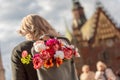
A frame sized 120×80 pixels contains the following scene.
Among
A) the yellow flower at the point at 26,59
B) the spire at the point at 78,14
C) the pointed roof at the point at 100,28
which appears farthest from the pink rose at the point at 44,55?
the spire at the point at 78,14

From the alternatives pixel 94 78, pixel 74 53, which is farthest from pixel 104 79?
pixel 74 53

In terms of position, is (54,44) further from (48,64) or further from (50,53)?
(48,64)

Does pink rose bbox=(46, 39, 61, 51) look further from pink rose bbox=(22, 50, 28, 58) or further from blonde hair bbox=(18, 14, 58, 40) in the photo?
pink rose bbox=(22, 50, 28, 58)

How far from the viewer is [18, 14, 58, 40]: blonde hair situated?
434cm

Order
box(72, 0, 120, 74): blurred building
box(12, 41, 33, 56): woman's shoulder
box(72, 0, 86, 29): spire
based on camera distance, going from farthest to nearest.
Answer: box(72, 0, 86, 29): spire
box(72, 0, 120, 74): blurred building
box(12, 41, 33, 56): woman's shoulder

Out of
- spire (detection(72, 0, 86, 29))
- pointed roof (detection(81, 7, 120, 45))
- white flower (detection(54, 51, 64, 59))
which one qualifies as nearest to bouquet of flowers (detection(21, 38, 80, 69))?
white flower (detection(54, 51, 64, 59))

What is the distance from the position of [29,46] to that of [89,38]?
191ft

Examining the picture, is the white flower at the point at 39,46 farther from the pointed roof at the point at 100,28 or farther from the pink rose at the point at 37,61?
the pointed roof at the point at 100,28

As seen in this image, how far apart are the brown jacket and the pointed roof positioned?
190 ft

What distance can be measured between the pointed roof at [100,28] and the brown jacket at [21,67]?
57.8m

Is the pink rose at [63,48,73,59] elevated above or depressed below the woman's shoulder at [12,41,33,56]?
below

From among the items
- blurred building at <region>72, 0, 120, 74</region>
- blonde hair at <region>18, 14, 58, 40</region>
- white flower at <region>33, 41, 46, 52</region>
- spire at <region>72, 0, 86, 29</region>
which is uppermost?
spire at <region>72, 0, 86, 29</region>

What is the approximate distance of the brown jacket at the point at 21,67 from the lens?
14.0 ft

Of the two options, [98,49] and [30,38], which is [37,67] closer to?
[30,38]
